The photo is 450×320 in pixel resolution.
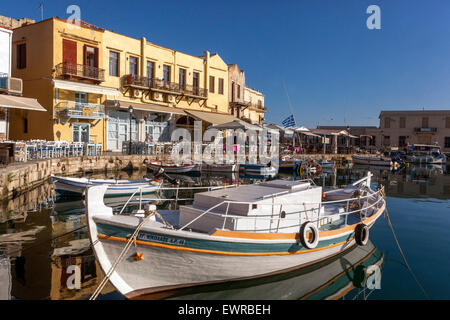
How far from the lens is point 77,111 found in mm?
22859

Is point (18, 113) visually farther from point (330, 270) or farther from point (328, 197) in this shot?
point (330, 270)

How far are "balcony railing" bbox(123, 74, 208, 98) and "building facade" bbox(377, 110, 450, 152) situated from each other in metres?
40.9

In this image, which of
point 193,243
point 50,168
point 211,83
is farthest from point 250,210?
point 211,83

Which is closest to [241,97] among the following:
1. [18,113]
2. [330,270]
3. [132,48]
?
[132,48]

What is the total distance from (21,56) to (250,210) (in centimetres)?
2508

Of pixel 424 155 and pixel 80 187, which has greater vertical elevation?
pixel 424 155

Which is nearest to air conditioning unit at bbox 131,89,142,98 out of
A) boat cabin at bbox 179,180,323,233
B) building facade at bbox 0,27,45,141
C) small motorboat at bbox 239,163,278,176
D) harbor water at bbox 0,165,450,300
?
building facade at bbox 0,27,45,141

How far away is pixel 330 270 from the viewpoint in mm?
7457

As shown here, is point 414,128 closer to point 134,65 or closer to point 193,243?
point 134,65

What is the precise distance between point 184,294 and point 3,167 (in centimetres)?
1132

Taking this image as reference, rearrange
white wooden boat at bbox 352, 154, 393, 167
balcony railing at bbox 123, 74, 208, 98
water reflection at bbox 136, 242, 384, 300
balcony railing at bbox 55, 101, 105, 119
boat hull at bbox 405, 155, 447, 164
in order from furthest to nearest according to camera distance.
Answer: boat hull at bbox 405, 155, 447, 164, white wooden boat at bbox 352, 154, 393, 167, balcony railing at bbox 123, 74, 208, 98, balcony railing at bbox 55, 101, 105, 119, water reflection at bbox 136, 242, 384, 300

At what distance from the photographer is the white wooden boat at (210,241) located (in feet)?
18.5

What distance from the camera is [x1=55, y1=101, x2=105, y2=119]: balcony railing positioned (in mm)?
22672

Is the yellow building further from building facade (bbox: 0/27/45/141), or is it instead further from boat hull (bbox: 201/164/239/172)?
boat hull (bbox: 201/164/239/172)
